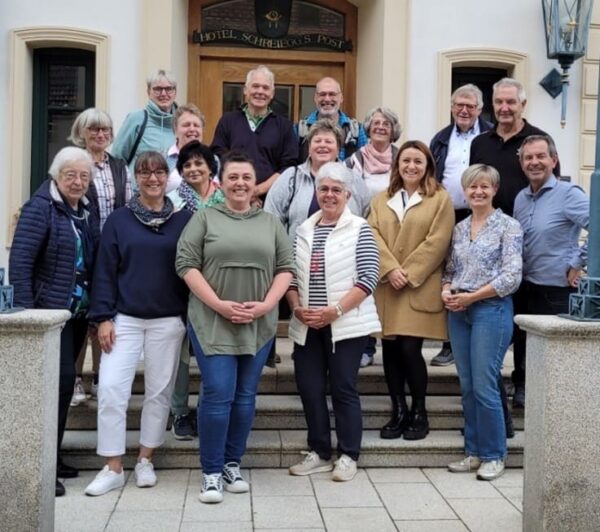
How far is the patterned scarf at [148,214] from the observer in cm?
452

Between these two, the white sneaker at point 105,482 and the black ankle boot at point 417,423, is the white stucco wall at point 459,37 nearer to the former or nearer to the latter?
the black ankle boot at point 417,423

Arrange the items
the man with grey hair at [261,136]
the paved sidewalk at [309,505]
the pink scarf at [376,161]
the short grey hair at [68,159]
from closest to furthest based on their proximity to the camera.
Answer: the paved sidewalk at [309,505] → the short grey hair at [68,159] → the pink scarf at [376,161] → the man with grey hair at [261,136]

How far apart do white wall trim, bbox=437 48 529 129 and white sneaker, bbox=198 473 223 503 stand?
447cm

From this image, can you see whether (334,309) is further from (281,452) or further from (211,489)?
(211,489)

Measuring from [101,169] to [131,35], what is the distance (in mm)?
2863

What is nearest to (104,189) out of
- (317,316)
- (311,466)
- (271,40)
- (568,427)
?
(317,316)

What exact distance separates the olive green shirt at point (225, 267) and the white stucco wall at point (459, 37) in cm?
370

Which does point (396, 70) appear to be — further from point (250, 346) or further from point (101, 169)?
point (250, 346)

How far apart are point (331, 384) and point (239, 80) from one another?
433 centimetres

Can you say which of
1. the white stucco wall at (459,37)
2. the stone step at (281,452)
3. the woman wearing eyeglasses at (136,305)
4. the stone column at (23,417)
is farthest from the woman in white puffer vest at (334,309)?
the white stucco wall at (459,37)

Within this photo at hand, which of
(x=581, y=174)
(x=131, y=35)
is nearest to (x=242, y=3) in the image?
(x=131, y=35)

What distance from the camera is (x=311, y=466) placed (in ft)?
15.9

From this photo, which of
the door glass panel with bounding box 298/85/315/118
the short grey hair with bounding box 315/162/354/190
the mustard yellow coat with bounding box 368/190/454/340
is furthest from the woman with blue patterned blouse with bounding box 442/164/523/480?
the door glass panel with bounding box 298/85/315/118

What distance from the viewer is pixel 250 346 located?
437 cm
